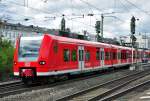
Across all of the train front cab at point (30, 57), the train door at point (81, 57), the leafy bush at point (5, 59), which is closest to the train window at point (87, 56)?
the train door at point (81, 57)

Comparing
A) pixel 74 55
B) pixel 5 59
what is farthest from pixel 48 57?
pixel 5 59

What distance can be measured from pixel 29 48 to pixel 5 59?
8777 mm

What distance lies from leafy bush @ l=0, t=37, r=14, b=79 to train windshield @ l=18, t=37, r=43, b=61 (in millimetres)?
7078

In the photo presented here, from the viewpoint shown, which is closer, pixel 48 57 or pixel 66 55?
pixel 48 57

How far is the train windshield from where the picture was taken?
2072 centimetres

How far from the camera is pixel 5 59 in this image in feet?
95.9

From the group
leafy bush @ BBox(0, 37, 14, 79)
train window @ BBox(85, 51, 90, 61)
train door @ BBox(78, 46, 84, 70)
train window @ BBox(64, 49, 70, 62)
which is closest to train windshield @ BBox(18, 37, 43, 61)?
train window @ BBox(64, 49, 70, 62)

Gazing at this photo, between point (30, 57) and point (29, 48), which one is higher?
point (29, 48)

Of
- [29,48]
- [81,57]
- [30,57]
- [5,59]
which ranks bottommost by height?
[5,59]

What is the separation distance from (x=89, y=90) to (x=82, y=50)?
26.2 ft

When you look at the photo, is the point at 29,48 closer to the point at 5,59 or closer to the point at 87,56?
the point at 87,56

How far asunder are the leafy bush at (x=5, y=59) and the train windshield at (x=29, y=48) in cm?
708

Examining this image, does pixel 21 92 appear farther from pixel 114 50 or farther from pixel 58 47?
pixel 114 50

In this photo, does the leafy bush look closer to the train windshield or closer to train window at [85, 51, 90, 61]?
train window at [85, 51, 90, 61]
